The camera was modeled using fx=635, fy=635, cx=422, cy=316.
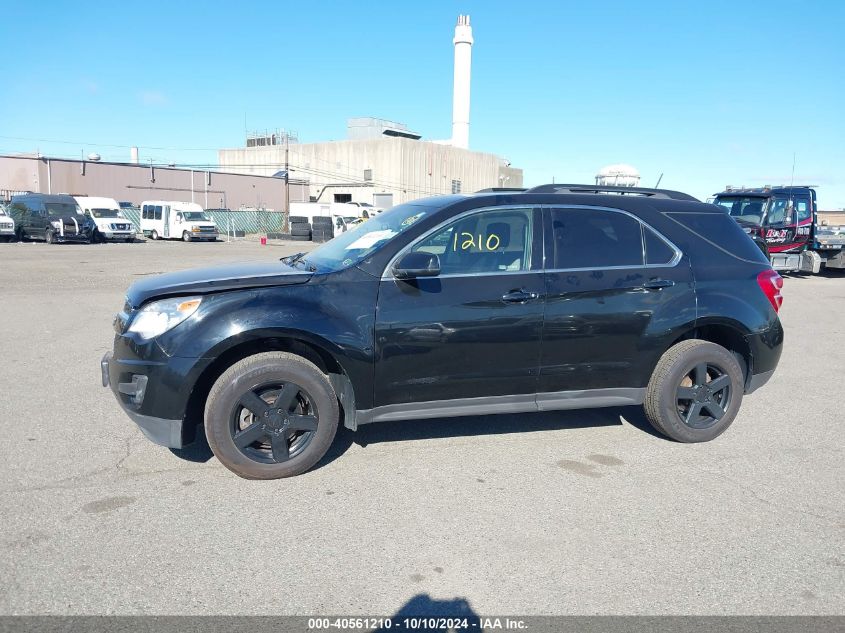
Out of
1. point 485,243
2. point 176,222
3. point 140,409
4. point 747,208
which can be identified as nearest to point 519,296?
point 485,243

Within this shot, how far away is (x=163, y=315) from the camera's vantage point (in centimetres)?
385

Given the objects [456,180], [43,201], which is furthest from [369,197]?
[43,201]

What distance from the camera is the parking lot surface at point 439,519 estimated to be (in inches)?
113

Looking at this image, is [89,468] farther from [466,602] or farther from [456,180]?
[456,180]

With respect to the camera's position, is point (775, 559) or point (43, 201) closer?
point (775, 559)

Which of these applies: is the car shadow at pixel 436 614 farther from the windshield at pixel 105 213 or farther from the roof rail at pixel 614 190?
the windshield at pixel 105 213

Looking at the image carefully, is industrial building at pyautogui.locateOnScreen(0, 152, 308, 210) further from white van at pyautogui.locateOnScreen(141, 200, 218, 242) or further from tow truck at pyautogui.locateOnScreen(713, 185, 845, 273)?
tow truck at pyautogui.locateOnScreen(713, 185, 845, 273)

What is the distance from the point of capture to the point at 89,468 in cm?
411

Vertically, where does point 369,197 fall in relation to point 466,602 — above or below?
above

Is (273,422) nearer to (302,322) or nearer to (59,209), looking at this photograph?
(302,322)

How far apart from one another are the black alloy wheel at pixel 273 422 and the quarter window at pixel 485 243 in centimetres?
127

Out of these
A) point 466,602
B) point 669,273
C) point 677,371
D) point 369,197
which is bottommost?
point 466,602

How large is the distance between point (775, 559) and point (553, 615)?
1.31 m

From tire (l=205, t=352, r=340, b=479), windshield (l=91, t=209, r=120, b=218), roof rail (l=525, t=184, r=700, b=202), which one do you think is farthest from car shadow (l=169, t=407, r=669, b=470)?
windshield (l=91, t=209, r=120, b=218)
